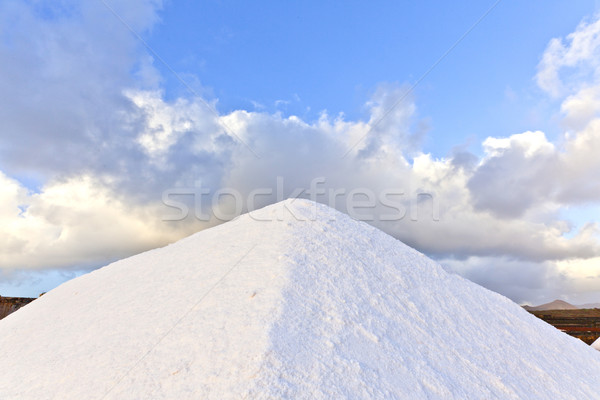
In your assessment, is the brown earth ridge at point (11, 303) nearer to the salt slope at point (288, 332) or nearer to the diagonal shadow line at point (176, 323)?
the salt slope at point (288, 332)

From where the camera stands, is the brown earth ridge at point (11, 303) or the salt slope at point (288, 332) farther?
the brown earth ridge at point (11, 303)

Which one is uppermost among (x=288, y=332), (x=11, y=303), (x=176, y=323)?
(x=11, y=303)

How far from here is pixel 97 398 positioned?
8.49ft

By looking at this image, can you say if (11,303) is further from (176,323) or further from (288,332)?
(288,332)

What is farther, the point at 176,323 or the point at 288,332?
the point at 176,323

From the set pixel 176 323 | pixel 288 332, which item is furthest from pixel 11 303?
pixel 288 332

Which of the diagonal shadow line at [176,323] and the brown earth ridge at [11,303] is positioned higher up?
the brown earth ridge at [11,303]

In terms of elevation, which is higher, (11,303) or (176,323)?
(11,303)

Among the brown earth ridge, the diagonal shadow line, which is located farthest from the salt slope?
the brown earth ridge

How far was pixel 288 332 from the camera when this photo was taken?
2.90m

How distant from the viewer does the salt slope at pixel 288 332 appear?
2.64 metres

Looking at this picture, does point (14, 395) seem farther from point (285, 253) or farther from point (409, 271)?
point (409, 271)

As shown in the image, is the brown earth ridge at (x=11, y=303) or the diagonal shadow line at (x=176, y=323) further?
the brown earth ridge at (x=11, y=303)

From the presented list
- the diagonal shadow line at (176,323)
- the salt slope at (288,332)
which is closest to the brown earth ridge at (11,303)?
the salt slope at (288,332)
